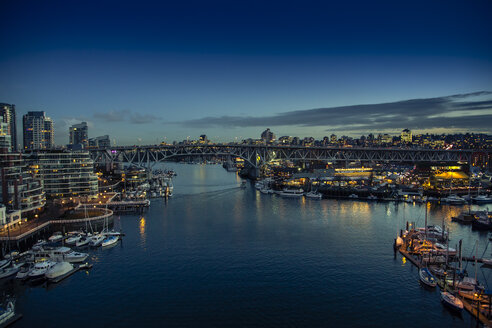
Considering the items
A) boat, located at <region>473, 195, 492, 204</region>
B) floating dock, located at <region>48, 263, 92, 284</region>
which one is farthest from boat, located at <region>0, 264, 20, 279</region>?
boat, located at <region>473, 195, 492, 204</region>

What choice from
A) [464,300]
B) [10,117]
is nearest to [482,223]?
[464,300]

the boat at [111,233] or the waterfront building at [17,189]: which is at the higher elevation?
the waterfront building at [17,189]

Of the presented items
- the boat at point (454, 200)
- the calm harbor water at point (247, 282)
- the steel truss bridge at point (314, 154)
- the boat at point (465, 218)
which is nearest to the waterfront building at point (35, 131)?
the steel truss bridge at point (314, 154)

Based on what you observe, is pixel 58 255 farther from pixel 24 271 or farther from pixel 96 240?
pixel 96 240

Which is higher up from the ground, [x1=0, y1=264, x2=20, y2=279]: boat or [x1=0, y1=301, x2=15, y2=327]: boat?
[x1=0, y1=264, x2=20, y2=279]: boat

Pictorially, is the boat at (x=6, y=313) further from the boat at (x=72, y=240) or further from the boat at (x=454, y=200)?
the boat at (x=454, y=200)

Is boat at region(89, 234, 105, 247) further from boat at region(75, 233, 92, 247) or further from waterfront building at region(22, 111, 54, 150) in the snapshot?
waterfront building at region(22, 111, 54, 150)

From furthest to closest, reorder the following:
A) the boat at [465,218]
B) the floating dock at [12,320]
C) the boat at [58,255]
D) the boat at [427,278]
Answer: the boat at [465,218]
the boat at [58,255]
the boat at [427,278]
the floating dock at [12,320]
